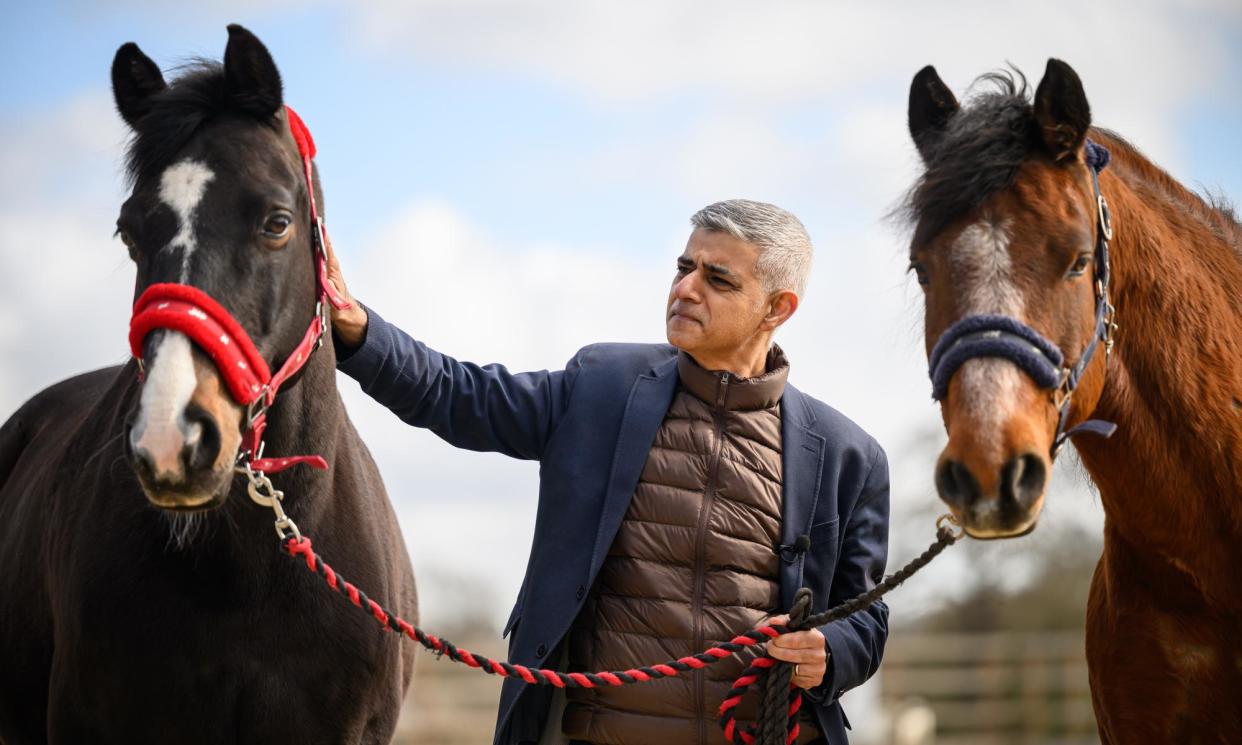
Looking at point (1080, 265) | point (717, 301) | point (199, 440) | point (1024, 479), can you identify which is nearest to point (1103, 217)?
point (1080, 265)

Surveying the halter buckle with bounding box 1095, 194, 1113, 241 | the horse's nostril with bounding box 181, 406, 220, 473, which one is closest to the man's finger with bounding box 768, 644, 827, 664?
the halter buckle with bounding box 1095, 194, 1113, 241

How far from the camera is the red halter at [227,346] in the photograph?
9.16 ft

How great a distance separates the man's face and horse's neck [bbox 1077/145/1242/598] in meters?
1.00

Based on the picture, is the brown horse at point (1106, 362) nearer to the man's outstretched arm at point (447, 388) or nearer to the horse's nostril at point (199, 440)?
the man's outstretched arm at point (447, 388)

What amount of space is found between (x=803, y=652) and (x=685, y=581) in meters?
0.37

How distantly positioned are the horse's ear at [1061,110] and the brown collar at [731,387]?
1.03 meters

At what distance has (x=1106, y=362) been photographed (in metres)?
3.16

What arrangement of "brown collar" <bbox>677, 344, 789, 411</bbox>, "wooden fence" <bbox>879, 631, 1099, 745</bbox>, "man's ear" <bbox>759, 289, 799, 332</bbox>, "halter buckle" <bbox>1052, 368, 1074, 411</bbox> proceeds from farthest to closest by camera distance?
"wooden fence" <bbox>879, 631, 1099, 745</bbox> < "man's ear" <bbox>759, 289, 799, 332</bbox> < "brown collar" <bbox>677, 344, 789, 411</bbox> < "halter buckle" <bbox>1052, 368, 1074, 411</bbox>

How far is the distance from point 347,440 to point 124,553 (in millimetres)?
754

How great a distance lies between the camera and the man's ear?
3.74 meters

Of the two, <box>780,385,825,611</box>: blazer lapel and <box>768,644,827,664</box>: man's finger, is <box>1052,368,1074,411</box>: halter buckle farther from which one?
<box>768,644,827,664</box>: man's finger

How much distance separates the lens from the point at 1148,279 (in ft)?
10.8

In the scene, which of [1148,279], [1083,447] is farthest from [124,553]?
[1148,279]

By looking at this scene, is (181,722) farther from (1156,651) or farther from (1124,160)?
(1124,160)
